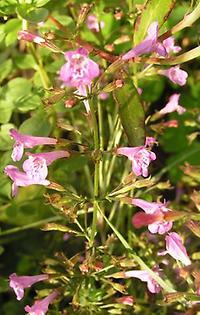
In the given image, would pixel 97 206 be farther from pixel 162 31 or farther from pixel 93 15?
pixel 93 15

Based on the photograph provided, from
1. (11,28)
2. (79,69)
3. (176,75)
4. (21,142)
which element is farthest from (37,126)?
(79,69)

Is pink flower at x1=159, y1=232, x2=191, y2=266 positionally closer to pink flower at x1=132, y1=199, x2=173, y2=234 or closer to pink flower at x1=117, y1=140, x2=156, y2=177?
pink flower at x1=132, y1=199, x2=173, y2=234

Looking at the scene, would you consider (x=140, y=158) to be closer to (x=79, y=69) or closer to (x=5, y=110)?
(x=79, y=69)

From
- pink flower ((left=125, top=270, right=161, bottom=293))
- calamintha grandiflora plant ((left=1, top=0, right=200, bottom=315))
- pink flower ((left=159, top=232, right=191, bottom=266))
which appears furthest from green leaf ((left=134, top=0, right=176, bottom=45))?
pink flower ((left=125, top=270, right=161, bottom=293))

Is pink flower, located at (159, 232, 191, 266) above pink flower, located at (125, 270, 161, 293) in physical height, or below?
above

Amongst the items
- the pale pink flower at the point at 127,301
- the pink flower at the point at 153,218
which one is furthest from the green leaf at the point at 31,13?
the pale pink flower at the point at 127,301
